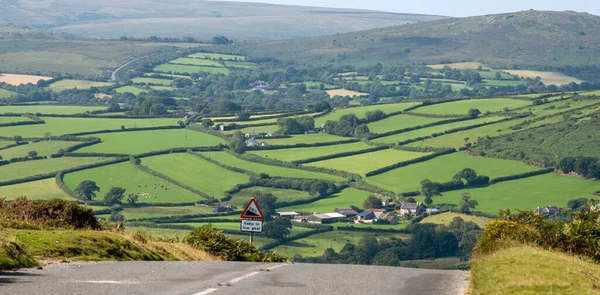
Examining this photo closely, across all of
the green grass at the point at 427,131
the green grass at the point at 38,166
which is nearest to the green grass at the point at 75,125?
the green grass at the point at 38,166

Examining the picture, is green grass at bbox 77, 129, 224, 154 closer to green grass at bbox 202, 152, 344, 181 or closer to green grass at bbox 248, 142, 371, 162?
green grass at bbox 202, 152, 344, 181

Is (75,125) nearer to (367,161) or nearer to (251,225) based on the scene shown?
(367,161)

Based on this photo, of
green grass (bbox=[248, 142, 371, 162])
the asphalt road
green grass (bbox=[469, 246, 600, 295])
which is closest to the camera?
green grass (bbox=[469, 246, 600, 295])

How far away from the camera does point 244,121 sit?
155 m

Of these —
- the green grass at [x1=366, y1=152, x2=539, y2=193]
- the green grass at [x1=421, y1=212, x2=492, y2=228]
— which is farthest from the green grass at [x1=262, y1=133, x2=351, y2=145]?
the green grass at [x1=421, y1=212, x2=492, y2=228]

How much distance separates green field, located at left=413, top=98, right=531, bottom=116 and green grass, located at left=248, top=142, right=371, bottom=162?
25099mm

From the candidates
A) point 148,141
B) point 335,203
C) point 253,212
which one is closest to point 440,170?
point 335,203

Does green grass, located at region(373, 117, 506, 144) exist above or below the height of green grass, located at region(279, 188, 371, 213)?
above

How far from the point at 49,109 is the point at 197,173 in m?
55.2

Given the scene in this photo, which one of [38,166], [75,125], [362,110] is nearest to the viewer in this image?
[38,166]

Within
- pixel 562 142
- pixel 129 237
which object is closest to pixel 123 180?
pixel 562 142

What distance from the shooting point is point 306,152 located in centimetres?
12781

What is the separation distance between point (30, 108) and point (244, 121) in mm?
32517

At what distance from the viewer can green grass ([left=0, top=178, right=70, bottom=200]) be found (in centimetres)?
9644
